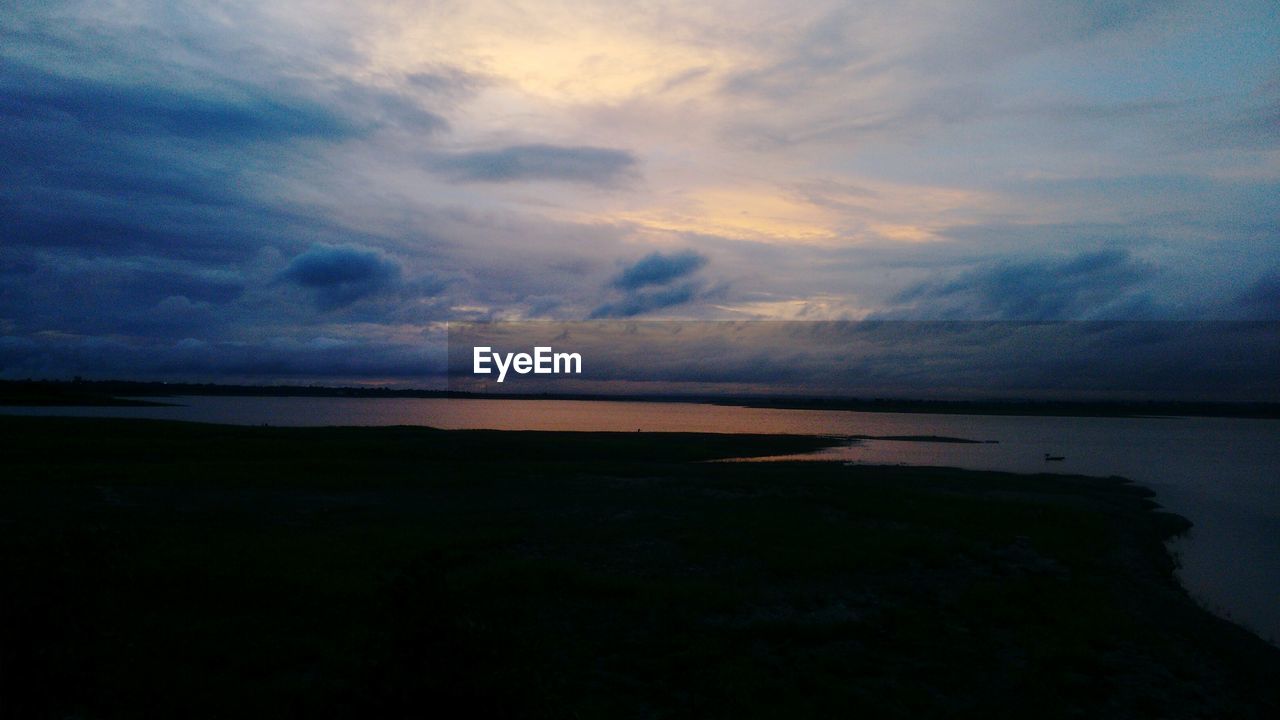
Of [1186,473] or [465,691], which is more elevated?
[465,691]

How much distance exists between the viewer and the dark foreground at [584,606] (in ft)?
24.9

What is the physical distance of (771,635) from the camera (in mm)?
14578

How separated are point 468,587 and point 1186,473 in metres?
62.5

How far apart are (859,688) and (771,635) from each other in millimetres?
2505

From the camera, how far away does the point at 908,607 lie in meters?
16.9

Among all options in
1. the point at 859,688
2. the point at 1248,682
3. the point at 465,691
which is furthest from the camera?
the point at 1248,682

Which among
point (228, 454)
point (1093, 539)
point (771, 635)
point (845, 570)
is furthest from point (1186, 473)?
point (228, 454)

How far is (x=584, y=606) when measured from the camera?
16.0 m

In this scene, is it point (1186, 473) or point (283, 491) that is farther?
point (1186, 473)

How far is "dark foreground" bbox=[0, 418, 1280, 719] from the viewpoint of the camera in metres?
7.59

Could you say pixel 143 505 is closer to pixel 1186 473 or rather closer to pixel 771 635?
pixel 771 635

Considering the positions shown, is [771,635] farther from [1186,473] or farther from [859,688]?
[1186,473]

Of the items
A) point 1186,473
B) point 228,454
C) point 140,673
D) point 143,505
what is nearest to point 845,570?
point 140,673

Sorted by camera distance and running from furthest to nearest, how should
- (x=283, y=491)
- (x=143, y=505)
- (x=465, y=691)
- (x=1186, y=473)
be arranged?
1. (x=1186, y=473)
2. (x=283, y=491)
3. (x=143, y=505)
4. (x=465, y=691)
